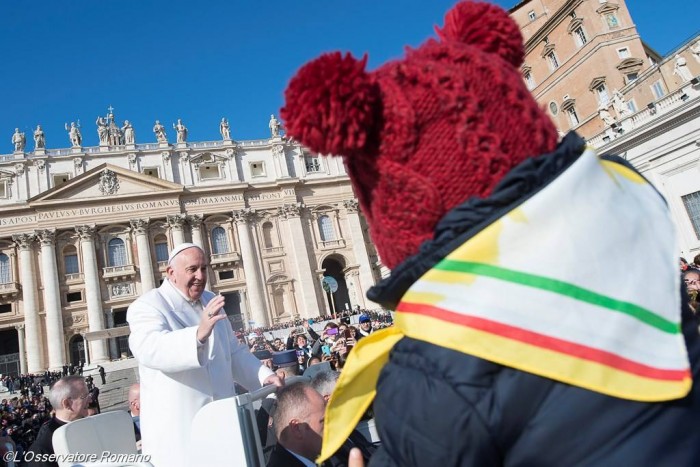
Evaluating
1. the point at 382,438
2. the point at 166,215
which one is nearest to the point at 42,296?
the point at 166,215

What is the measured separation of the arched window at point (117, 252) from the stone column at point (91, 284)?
3.58ft

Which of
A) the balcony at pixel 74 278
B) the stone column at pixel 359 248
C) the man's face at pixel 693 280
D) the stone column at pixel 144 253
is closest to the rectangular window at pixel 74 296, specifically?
the balcony at pixel 74 278

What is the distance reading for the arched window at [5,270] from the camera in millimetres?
29094

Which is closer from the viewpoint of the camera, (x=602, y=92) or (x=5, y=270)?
(x=602, y=92)

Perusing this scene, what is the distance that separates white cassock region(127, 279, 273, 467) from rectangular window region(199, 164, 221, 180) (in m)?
33.1

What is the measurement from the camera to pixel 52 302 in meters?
28.4

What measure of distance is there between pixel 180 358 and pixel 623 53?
1093 inches

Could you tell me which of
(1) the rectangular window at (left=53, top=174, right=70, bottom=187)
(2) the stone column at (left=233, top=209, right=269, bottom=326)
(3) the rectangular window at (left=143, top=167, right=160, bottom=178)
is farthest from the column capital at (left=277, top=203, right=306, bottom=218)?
(1) the rectangular window at (left=53, top=174, right=70, bottom=187)

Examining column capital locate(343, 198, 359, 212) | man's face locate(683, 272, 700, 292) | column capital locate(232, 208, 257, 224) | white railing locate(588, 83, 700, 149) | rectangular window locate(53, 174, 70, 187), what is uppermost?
rectangular window locate(53, 174, 70, 187)

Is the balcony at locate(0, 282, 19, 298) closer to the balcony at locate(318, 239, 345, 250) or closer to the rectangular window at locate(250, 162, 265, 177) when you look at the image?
the rectangular window at locate(250, 162, 265, 177)

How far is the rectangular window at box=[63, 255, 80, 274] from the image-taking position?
3034cm

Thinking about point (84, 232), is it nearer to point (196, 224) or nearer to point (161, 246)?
point (161, 246)

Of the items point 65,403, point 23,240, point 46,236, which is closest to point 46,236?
point 46,236

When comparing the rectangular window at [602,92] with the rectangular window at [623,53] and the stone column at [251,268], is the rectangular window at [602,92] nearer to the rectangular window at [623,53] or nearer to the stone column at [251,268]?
the rectangular window at [623,53]
